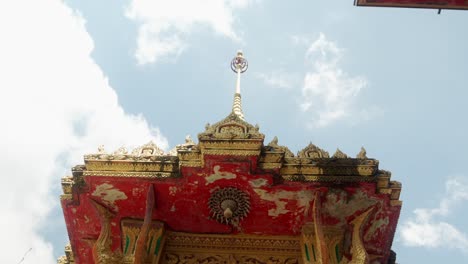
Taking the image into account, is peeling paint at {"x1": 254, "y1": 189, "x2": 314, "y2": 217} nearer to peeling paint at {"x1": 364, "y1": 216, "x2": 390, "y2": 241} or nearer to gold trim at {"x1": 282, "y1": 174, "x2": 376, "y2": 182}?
gold trim at {"x1": 282, "y1": 174, "x2": 376, "y2": 182}

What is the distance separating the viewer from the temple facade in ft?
31.8

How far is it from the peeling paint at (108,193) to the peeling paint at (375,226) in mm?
4645

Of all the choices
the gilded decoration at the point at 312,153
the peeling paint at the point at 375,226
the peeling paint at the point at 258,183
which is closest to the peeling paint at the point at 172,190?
the peeling paint at the point at 258,183

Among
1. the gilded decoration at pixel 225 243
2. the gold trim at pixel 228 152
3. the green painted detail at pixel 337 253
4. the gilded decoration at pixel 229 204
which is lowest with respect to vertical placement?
the green painted detail at pixel 337 253

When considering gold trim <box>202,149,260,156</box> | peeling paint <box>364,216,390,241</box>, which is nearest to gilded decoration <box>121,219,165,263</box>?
gold trim <box>202,149,260,156</box>

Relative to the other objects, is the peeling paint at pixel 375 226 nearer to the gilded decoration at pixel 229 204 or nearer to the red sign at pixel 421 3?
the gilded decoration at pixel 229 204

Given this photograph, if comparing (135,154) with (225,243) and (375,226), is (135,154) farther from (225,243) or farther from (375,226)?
(375,226)

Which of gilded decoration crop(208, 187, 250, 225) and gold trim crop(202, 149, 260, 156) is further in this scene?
gilded decoration crop(208, 187, 250, 225)

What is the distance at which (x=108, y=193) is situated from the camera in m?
10.1

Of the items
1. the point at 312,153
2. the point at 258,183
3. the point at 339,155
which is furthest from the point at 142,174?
the point at 339,155

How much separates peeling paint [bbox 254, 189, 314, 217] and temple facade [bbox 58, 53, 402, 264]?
0.06 feet

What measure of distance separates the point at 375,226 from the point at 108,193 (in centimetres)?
504

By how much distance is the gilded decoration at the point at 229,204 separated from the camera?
10062 millimetres

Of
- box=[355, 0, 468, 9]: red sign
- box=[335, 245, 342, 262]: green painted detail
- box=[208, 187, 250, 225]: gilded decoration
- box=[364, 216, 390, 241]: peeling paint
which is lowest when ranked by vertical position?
box=[335, 245, 342, 262]: green painted detail
